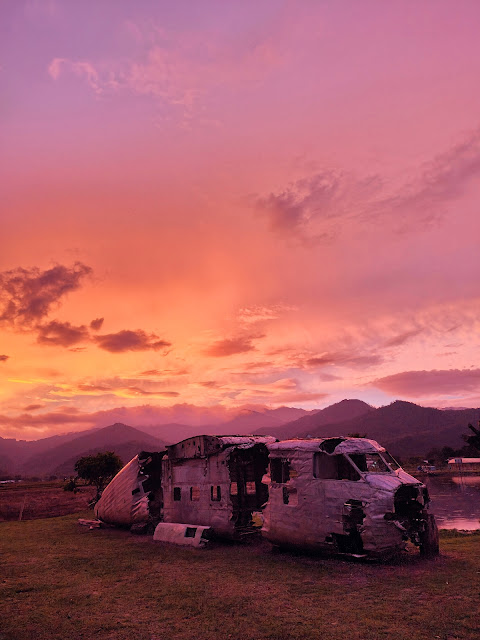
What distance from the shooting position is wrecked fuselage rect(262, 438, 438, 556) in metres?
12.5

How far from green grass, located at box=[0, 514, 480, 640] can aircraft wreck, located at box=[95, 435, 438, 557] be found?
0.77 metres

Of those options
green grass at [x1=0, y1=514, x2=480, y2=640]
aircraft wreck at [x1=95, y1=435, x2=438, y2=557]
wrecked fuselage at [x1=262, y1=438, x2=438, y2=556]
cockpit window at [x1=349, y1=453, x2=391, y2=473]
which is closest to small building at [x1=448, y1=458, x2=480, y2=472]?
green grass at [x1=0, y1=514, x2=480, y2=640]

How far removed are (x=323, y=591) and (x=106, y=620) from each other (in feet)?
16.8

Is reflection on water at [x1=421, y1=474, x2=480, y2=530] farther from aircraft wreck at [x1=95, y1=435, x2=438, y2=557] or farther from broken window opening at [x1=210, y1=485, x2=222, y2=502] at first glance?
broken window opening at [x1=210, y1=485, x2=222, y2=502]

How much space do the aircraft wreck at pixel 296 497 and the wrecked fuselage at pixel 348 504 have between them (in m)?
0.03

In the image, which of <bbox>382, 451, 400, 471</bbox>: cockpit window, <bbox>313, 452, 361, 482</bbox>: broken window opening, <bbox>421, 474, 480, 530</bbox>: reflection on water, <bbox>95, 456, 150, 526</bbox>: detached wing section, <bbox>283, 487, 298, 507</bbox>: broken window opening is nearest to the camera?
<bbox>313, 452, 361, 482</bbox>: broken window opening

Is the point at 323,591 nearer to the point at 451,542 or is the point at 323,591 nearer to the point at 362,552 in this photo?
the point at 362,552

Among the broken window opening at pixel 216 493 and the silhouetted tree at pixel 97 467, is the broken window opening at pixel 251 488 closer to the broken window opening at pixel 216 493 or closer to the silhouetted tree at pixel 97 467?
the broken window opening at pixel 216 493

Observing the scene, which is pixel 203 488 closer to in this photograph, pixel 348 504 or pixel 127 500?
pixel 127 500

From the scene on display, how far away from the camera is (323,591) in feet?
35.3

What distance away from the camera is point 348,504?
1301 centimetres

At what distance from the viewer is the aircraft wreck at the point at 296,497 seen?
42.0 feet

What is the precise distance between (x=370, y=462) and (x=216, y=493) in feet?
23.1

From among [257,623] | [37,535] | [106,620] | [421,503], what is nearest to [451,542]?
[421,503]
